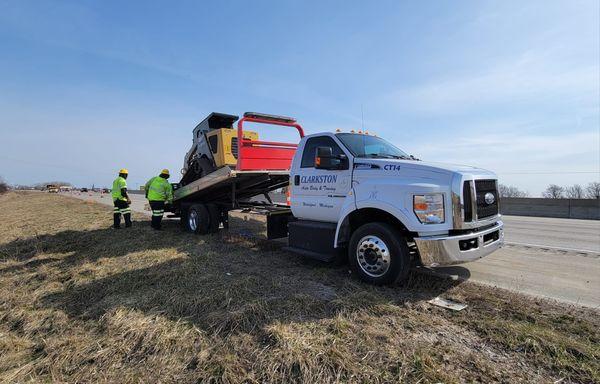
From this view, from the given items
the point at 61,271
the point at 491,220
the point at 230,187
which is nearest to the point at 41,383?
the point at 61,271

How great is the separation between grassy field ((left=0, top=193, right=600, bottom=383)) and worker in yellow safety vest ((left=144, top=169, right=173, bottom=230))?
418 centimetres

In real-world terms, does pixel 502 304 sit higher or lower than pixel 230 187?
lower

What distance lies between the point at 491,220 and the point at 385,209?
1.56 meters

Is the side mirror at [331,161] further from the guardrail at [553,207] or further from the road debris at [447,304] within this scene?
the guardrail at [553,207]

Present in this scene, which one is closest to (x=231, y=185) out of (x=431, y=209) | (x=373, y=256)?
(x=373, y=256)

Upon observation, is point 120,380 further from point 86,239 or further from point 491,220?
point 86,239

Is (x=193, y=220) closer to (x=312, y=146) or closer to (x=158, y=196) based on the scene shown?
(x=158, y=196)

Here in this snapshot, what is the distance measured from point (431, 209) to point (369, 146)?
1759mm

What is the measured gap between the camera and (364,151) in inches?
223

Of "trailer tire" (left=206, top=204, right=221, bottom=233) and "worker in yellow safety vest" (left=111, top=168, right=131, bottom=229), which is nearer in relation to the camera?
"trailer tire" (left=206, top=204, right=221, bottom=233)

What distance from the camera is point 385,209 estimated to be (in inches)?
189

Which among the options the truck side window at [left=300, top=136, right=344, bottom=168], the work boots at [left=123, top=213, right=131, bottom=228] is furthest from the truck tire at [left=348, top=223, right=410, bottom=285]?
the work boots at [left=123, top=213, right=131, bottom=228]

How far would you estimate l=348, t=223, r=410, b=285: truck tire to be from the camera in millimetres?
4617

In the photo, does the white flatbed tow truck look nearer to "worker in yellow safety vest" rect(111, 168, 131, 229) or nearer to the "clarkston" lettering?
the "clarkston" lettering
